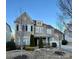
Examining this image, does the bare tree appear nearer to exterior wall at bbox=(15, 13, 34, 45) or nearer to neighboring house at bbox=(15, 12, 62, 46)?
neighboring house at bbox=(15, 12, 62, 46)

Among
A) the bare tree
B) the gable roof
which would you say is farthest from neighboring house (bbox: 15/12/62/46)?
the bare tree

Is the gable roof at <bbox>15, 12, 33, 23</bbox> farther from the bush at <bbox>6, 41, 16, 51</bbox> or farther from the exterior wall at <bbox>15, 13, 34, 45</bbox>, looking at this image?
the bush at <bbox>6, 41, 16, 51</bbox>

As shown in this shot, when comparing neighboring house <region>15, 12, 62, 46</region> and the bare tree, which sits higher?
the bare tree

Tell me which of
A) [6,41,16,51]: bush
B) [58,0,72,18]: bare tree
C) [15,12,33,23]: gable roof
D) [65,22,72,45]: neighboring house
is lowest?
[6,41,16,51]: bush

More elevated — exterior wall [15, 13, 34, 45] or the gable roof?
the gable roof

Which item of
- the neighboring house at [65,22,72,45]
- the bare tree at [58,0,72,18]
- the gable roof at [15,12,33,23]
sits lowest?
the neighboring house at [65,22,72,45]

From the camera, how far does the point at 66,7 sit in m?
1.57

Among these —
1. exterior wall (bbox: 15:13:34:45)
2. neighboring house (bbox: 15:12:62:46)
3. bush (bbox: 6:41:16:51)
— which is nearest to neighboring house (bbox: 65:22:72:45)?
neighboring house (bbox: 15:12:62:46)

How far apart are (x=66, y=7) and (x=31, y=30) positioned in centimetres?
40

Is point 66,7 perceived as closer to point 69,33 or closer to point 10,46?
point 69,33

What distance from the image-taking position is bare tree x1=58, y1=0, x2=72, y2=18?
1.56 metres

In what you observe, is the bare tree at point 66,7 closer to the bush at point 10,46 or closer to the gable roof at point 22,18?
the gable roof at point 22,18

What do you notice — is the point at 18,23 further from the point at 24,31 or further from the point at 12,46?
the point at 12,46

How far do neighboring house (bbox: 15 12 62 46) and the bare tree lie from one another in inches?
7.4
